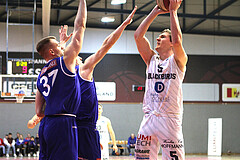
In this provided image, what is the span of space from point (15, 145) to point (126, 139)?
6.11m

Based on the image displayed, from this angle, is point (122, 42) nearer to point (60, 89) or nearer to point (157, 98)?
point (157, 98)

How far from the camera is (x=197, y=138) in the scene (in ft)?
72.1

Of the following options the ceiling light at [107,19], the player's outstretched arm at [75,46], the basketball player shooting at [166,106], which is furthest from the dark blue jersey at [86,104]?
the ceiling light at [107,19]

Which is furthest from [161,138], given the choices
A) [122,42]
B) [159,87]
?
[122,42]

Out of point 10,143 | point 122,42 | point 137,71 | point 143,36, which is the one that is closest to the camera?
point 143,36

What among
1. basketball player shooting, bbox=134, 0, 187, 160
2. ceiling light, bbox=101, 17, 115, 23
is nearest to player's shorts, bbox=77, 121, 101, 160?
basketball player shooting, bbox=134, 0, 187, 160

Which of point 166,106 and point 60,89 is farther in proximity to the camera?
point 166,106

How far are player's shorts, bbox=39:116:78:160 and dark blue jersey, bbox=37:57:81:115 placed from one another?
0.09 m

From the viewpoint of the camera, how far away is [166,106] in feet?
14.9

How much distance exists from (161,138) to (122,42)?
59.4 ft

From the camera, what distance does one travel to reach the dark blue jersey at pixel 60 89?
11.9 ft

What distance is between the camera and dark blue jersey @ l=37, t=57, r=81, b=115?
3633 millimetres

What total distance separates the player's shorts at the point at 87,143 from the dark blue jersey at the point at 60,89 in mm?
706

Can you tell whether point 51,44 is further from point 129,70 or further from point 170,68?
point 129,70
